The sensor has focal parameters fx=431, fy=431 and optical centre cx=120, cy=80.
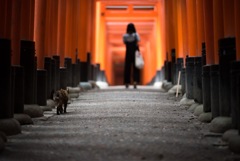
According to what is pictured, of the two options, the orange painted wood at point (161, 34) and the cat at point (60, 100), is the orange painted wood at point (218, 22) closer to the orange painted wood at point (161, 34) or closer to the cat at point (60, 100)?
the cat at point (60, 100)

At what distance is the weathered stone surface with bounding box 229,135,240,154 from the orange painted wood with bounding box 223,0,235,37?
123 cm

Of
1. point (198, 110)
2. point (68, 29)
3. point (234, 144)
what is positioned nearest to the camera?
point (234, 144)

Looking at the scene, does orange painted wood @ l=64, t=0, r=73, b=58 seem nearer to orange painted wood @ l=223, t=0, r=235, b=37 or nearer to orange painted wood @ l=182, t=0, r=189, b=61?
orange painted wood @ l=182, t=0, r=189, b=61

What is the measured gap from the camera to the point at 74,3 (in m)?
11.1

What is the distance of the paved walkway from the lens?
3.19 m

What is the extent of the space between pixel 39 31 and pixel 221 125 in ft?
10.9

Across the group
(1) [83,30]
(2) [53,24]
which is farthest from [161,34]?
(2) [53,24]

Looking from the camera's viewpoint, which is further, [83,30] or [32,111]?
[83,30]

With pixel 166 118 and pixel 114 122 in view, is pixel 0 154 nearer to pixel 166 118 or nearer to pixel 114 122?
pixel 114 122

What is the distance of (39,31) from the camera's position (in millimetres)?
6383

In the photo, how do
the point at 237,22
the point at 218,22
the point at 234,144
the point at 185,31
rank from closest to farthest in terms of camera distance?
1. the point at 234,144
2. the point at 237,22
3. the point at 218,22
4. the point at 185,31

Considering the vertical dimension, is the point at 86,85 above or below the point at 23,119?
above

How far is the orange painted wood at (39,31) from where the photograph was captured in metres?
6.38

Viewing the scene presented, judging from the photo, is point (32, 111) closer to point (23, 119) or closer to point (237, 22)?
point (23, 119)
